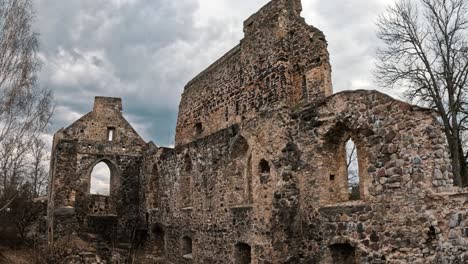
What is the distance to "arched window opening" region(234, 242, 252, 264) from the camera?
1178cm

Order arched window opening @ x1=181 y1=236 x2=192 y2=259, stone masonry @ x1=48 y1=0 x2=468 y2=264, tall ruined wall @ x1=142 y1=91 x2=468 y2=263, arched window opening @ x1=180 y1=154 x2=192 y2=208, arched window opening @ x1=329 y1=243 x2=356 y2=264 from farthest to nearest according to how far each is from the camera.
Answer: arched window opening @ x1=180 y1=154 x2=192 y2=208, arched window opening @ x1=181 y1=236 x2=192 y2=259, arched window opening @ x1=329 y1=243 x2=356 y2=264, stone masonry @ x1=48 y1=0 x2=468 y2=264, tall ruined wall @ x1=142 y1=91 x2=468 y2=263

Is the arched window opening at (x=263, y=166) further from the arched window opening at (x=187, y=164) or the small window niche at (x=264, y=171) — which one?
the arched window opening at (x=187, y=164)

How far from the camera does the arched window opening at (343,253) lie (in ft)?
30.2

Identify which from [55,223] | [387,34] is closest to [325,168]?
[387,34]

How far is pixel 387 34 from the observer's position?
16656mm

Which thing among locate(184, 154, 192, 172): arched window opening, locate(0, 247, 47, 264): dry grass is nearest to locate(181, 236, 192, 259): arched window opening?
locate(184, 154, 192, 172): arched window opening

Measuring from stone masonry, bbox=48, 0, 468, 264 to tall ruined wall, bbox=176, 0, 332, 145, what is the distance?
0.05 metres

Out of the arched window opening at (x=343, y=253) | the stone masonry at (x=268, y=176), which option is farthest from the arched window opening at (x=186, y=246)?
the arched window opening at (x=343, y=253)

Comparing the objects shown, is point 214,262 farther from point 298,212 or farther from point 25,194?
point 25,194

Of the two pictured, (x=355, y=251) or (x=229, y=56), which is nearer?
(x=355, y=251)

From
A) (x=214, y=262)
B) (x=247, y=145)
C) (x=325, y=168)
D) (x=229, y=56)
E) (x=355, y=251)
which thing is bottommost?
(x=214, y=262)

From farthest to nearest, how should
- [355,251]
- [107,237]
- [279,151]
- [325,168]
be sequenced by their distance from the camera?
1. [107,237]
2. [279,151]
3. [325,168]
4. [355,251]

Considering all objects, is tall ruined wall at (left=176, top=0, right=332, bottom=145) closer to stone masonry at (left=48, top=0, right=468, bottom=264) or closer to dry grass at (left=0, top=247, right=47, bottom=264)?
stone masonry at (left=48, top=0, right=468, bottom=264)

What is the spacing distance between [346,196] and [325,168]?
85cm
